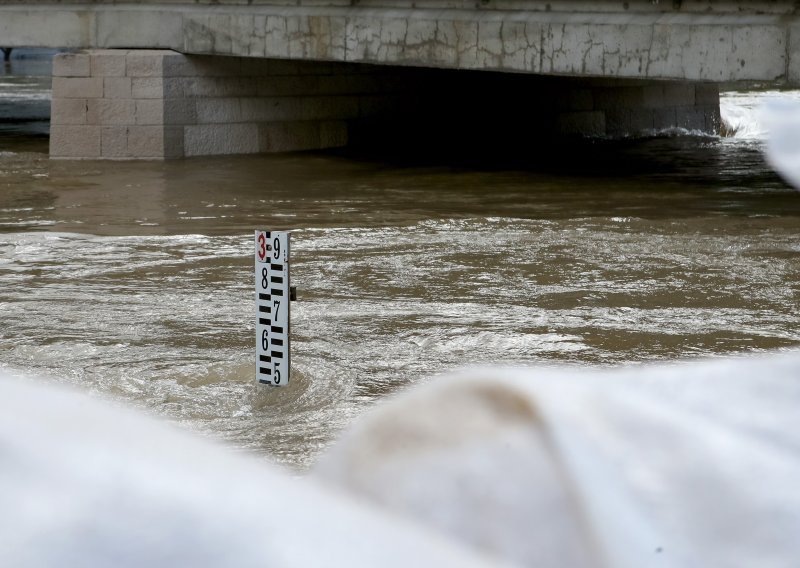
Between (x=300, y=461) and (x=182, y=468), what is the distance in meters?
3.66

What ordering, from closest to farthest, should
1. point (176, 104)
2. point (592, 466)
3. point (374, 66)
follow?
point (592, 466) < point (176, 104) < point (374, 66)

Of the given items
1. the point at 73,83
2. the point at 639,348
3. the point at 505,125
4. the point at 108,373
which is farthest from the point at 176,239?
the point at 505,125

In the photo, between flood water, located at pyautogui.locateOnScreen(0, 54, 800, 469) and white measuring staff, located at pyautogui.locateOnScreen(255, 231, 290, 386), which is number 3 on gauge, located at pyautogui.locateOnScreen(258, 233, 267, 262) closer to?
white measuring staff, located at pyautogui.locateOnScreen(255, 231, 290, 386)

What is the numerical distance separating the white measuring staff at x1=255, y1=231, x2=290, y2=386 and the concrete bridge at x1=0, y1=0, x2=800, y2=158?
22.3 feet

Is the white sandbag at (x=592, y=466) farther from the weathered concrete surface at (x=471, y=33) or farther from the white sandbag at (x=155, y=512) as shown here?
the weathered concrete surface at (x=471, y=33)

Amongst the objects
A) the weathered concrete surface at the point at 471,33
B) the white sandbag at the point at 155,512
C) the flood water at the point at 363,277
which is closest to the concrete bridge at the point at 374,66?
the weathered concrete surface at the point at 471,33

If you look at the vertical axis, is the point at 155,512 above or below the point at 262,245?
above

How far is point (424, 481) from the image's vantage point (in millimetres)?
1062

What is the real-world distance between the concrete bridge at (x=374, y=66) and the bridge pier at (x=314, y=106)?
2cm

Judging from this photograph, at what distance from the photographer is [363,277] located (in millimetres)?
7922

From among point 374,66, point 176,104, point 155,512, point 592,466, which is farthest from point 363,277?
point 374,66

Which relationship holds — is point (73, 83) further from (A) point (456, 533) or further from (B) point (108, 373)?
(A) point (456, 533)

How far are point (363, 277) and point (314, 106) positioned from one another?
858 centimetres

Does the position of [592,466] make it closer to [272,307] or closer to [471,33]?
[272,307]
